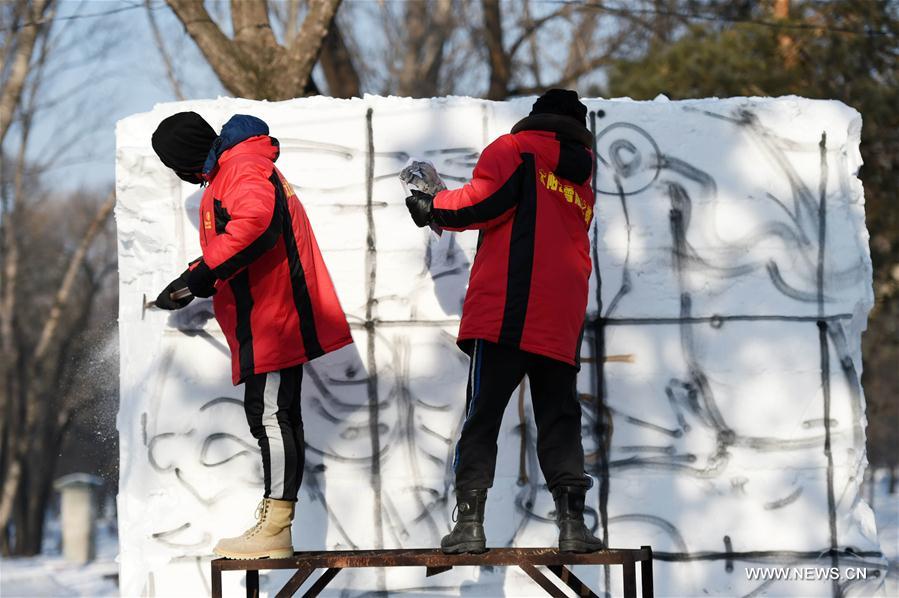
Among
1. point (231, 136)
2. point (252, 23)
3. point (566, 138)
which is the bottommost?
point (566, 138)

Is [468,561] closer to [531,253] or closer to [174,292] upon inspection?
[531,253]

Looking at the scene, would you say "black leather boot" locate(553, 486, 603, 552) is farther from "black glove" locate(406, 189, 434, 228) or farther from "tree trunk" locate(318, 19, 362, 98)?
"tree trunk" locate(318, 19, 362, 98)

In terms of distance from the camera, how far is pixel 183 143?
3900 mm

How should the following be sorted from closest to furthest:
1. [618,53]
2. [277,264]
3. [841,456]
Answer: [277,264], [841,456], [618,53]

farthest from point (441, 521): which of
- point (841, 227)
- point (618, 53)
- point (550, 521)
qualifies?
point (618, 53)

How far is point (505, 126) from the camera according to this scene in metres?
4.62

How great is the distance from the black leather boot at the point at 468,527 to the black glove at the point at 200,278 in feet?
3.56

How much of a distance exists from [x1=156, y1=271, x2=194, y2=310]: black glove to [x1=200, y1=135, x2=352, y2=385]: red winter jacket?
119 mm

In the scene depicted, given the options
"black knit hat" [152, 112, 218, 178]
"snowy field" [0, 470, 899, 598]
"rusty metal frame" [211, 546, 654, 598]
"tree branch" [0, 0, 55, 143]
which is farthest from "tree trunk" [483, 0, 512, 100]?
"rusty metal frame" [211, 546, 654, 598]

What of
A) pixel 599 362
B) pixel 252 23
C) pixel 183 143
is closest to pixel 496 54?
pixel 252 23

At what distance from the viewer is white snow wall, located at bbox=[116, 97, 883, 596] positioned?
14.5 feet

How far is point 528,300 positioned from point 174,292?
4.30 ft

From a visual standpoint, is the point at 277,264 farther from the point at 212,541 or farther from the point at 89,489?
the point at 89,489

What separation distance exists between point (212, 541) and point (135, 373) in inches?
30.3
